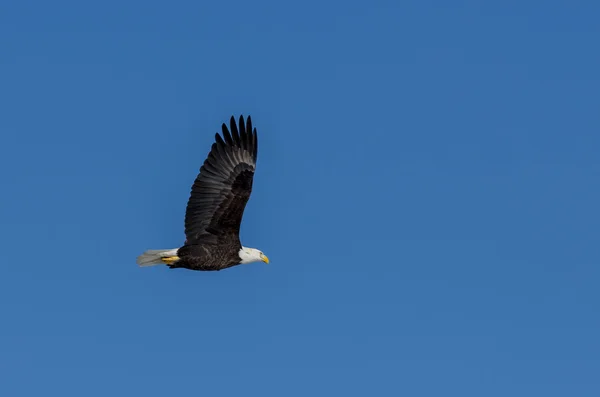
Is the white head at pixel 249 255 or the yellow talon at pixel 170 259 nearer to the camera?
the yellow talon at pixel 170 259

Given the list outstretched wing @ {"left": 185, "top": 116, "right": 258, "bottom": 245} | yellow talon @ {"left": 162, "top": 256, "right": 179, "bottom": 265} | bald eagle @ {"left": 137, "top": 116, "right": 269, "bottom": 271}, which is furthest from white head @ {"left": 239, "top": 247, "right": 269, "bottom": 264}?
yellow talon @ {"left": 162, "top": 256, "right": 179, "bottom": 265}

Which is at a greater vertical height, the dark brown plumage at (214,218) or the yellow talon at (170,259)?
the dark brown plumage at (214,218)

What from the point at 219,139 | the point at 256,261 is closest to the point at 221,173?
the point at 219,139

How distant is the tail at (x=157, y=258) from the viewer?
43.4ft

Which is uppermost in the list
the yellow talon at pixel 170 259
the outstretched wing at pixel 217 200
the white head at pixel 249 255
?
the outstretched wing at pixel 217 200

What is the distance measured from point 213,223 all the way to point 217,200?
0.46 m

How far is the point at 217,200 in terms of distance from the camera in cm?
1345

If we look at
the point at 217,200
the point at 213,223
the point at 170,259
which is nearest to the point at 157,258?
the point at 170,259

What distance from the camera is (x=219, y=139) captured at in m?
14.0

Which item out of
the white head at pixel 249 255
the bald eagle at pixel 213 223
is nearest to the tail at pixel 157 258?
the bald eagle at pixel 213 223

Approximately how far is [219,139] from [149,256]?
278 centimetres

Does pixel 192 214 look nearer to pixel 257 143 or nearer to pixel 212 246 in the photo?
pixel 212 246

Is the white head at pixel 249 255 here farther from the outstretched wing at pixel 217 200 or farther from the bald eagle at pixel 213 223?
the outstretched wing at pixel 217 200

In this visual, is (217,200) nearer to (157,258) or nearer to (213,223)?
(213,223)
